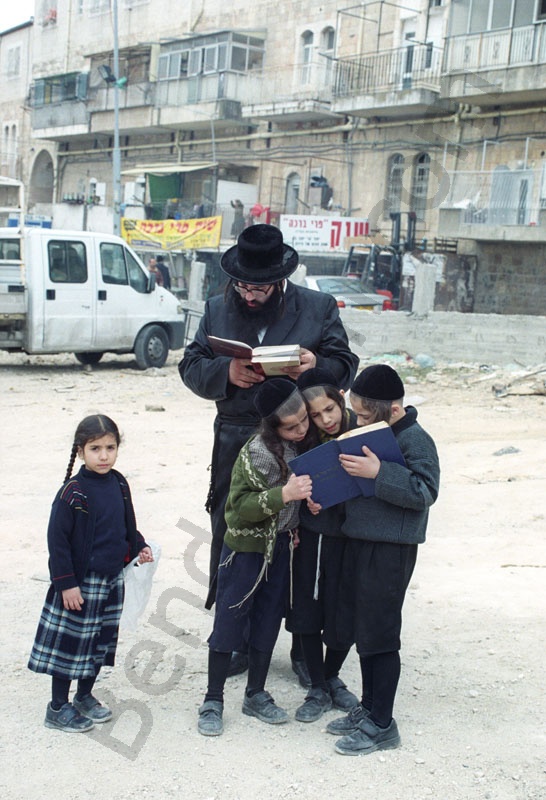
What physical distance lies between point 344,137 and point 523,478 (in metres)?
26.2

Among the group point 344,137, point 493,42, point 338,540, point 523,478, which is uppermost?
point 493,42

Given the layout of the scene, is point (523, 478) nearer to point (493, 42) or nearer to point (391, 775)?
point (391, 775)

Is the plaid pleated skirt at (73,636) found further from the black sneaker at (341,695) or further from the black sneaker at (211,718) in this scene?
the black sneaker at (341,695)

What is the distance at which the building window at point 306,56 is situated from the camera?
34562mm

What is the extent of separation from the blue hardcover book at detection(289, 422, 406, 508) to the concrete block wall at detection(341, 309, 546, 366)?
13.2 m

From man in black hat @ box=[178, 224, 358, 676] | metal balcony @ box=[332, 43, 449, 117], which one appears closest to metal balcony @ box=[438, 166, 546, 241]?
metal balcony @ box=[332, 43, 449, 117]

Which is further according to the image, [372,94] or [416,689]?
[372,94]

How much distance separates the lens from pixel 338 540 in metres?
3.79

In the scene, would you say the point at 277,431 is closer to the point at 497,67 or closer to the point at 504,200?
the point at 504,200

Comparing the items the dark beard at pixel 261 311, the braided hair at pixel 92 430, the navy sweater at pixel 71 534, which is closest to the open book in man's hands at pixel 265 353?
the dark beard at pixel 261 311

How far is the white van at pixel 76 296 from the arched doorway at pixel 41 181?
36.3 metres

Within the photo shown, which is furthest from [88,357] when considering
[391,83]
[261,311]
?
[391,83]

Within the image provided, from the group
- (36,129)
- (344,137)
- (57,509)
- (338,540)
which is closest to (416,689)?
(338,540)

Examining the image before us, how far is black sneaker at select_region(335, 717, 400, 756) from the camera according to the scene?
3543mm
